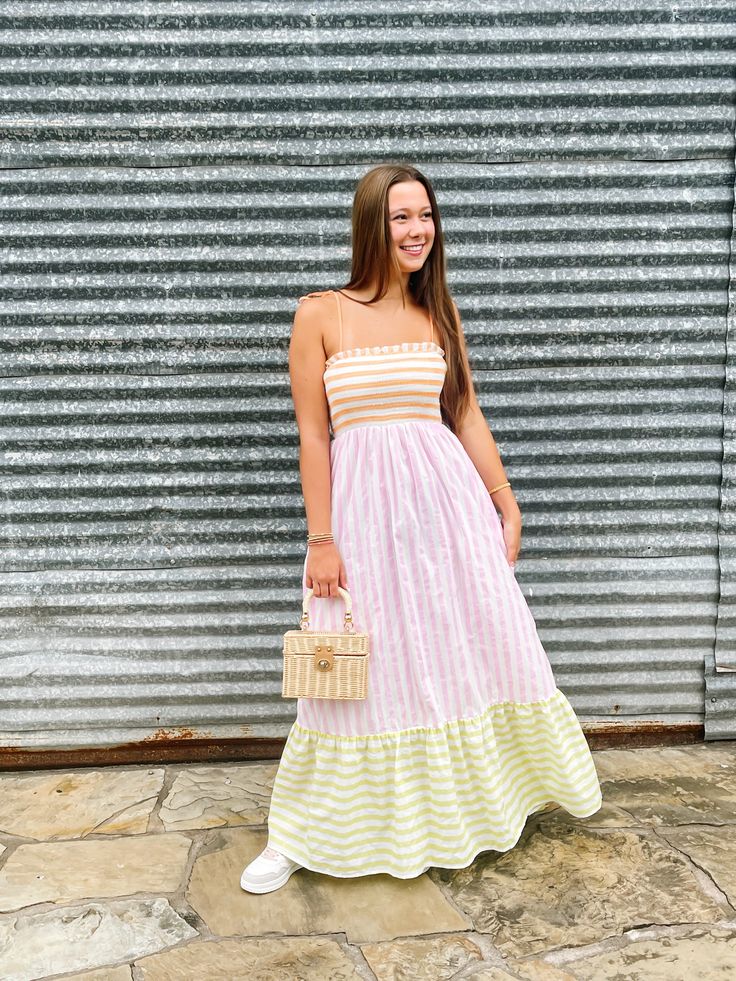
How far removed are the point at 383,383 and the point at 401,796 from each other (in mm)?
1331

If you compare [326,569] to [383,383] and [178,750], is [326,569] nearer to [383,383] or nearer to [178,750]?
[383,383]

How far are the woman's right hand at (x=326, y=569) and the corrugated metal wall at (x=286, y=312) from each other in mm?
939

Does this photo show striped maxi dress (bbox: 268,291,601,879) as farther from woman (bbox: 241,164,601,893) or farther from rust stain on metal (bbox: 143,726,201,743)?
rust stain on metal (bbox: 143,726,201,743)

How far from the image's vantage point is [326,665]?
99.5 inches

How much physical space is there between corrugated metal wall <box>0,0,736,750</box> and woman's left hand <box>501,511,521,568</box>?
2.21 ft

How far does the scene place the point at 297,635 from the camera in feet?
8.38

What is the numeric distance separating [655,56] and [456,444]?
194 centimetres

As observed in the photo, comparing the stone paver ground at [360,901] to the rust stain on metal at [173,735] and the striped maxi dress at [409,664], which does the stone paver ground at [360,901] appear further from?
the rust stain on metal at [173,735]

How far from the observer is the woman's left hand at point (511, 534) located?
291 centimetres

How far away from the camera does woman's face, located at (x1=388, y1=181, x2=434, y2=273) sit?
2576 millimetres

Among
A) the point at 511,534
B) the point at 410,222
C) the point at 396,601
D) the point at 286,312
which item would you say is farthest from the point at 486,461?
the point at 286,312

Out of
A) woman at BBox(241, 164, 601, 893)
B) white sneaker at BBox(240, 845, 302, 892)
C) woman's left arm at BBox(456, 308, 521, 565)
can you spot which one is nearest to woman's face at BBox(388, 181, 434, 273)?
woman at BBox(241, 164, 601, 893)

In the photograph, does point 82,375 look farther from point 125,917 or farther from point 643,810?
point 643,810

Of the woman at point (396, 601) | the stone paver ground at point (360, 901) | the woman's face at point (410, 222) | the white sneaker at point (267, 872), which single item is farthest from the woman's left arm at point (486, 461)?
the white sneaker at point (267, 872)
